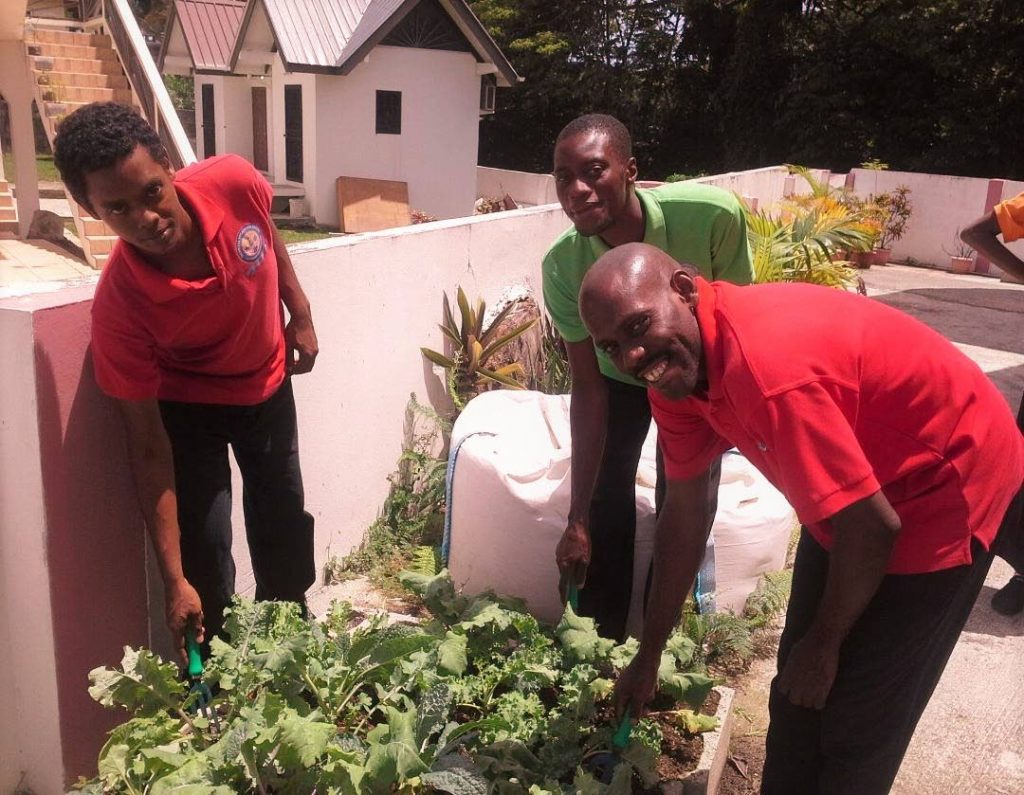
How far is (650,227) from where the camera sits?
2652 mm

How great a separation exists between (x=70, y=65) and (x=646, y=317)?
1182 centimetres

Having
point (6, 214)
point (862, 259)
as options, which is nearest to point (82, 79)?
point (6, 214)

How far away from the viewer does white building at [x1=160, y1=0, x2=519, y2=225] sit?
16.4 meters

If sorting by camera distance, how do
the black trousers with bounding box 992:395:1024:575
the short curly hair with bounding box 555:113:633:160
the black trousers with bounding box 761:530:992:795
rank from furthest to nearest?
the short curly hair with bounding box 555:113:633:160
the black trousers with bounding box 992:395:1024:575
the black trousers with bounding box 761:530:992:795

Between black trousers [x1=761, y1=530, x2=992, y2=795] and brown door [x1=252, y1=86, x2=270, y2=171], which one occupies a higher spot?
black trousers [x1=761, y1=530, x2=992, y2=795]

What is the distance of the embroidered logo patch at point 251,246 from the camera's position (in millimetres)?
2467

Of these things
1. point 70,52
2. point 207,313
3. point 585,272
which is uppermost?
point 70,52

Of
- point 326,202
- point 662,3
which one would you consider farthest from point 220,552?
point 662,3

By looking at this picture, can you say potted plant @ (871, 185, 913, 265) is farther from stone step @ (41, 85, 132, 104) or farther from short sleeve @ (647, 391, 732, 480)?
short sleeve @ (647, 391, 732, 480)

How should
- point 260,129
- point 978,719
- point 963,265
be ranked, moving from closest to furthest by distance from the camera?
point 978,719 → point 963,265 → point 260,129

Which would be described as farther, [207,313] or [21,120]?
[21,120]

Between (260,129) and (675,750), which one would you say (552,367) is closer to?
(675,750)

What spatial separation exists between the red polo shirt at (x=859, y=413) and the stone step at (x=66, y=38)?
12.2 m

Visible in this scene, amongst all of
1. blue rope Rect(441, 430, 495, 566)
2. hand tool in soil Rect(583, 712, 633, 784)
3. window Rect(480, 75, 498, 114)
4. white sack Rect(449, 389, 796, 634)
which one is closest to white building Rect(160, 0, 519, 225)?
window Rect(480, 75, 498, 114)
